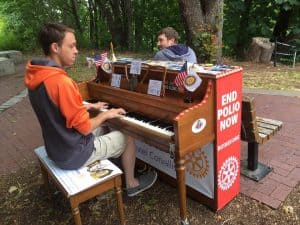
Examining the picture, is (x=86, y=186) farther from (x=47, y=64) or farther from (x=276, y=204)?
(x=276, y=204)

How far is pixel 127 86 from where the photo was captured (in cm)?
348

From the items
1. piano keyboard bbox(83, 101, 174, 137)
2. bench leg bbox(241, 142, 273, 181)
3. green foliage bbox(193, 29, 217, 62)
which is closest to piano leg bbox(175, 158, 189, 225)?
piano keyboard bbox(83, 101, 174, 137)

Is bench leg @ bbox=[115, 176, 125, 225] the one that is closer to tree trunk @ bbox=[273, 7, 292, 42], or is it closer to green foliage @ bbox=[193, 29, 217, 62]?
green foliage @ bbox=[193, 29, 217, 62]

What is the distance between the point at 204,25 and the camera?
352 inches

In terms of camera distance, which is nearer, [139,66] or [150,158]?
[139,66]

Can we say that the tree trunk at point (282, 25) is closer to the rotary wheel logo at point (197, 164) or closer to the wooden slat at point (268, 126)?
the wooden slat at point (268, 126)

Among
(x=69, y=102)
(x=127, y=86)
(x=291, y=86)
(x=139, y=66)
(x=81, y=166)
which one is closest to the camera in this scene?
(x=69, y=102)

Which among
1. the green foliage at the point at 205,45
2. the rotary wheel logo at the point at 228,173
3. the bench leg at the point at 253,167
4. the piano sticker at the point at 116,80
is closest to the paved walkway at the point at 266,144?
the bench leg at the point at 253,167

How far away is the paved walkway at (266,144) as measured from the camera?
357cm

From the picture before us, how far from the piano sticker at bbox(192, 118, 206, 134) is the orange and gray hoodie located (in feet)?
2.75

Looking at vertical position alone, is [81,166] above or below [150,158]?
above

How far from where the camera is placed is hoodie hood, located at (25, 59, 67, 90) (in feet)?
8.46

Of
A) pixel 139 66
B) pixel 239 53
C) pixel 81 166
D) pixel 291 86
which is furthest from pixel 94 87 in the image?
pixel 239 53

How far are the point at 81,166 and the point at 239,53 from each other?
1252 cm
